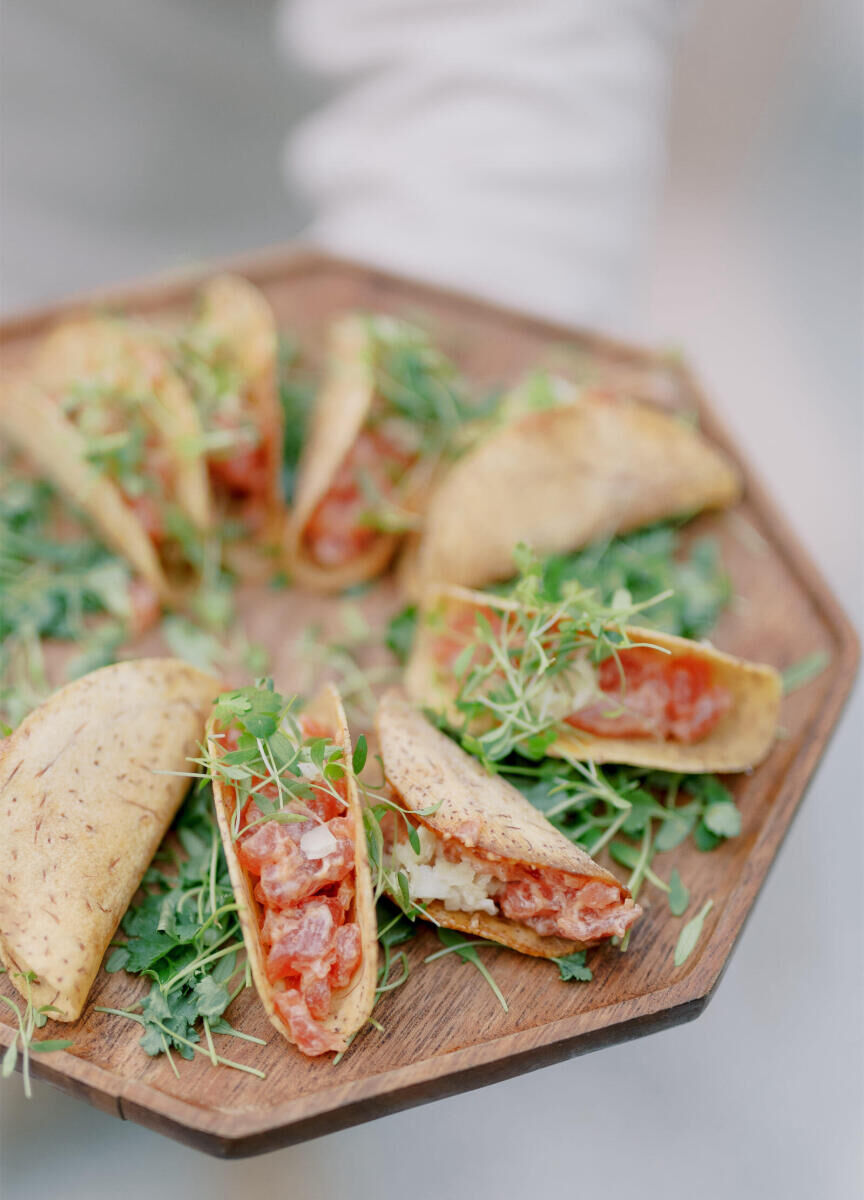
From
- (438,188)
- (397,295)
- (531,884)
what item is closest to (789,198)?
(438,188)

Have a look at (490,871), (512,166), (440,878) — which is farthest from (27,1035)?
(512,166)

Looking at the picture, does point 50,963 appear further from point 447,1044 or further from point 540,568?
point 540,568

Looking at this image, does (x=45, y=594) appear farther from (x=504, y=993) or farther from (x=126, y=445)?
(x=504, y=993)

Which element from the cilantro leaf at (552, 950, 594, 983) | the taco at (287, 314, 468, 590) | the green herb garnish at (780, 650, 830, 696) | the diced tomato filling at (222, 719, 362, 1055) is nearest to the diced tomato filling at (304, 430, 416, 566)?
the taco at (287, 314, 468, 590)

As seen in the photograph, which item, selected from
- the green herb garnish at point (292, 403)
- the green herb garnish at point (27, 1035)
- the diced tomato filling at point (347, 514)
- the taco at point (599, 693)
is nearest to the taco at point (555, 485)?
the diced tomato filling at point (347, 514)

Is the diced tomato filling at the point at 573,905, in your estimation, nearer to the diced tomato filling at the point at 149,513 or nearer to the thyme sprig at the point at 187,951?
the thyme sprig at the point at 187,951

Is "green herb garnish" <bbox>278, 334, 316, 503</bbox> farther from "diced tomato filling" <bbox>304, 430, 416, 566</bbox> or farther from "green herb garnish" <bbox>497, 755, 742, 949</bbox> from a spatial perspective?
"green herb garnish" <bbox>497, 755, 742, 949</bbox>
